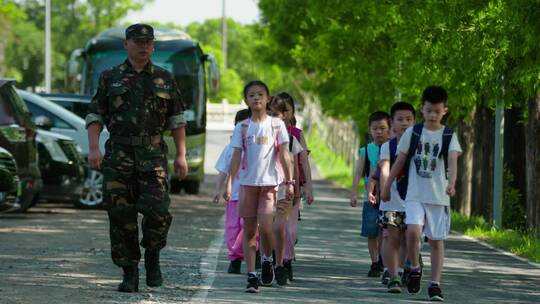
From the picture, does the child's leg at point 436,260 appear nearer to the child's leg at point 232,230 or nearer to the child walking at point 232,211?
the child walking at point 232,211

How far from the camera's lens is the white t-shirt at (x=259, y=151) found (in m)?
12.4

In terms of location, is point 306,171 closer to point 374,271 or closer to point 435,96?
point 374,271

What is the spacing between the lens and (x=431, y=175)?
11.9 meters

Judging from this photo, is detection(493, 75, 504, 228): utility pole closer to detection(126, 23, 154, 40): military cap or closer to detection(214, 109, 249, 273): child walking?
detection(214, 109, 249, 273): child walking

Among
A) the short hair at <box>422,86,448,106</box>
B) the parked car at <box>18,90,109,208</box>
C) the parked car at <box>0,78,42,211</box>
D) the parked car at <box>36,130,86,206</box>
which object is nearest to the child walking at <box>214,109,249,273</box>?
the short hair at <box>422,86,448,106</box>

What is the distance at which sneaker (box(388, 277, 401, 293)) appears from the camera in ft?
40.6

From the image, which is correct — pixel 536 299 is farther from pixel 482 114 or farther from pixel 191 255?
Result: pixel 482 114

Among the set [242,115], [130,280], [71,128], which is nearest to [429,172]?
[130,280]

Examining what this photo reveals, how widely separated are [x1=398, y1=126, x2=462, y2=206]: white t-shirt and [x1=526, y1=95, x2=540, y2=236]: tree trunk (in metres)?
9.74

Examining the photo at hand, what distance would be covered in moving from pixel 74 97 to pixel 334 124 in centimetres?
4049

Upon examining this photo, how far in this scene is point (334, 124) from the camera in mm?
68062

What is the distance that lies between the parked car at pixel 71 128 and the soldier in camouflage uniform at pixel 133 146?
12.9m

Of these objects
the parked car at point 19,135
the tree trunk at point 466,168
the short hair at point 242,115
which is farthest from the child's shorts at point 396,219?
the tree trunk at point 466,168

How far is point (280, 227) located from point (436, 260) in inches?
60.8
